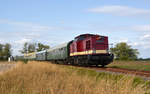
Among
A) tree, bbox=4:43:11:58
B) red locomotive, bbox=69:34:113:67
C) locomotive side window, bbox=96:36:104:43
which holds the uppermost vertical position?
tree, bbox=4:43:11:58

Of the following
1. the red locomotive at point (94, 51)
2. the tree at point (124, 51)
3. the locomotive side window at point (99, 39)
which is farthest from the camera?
the tree at point (124, 51)

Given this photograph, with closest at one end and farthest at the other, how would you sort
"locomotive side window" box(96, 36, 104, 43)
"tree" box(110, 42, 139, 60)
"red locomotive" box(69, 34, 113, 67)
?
"red locomotive" box(69, 34, 113, 67) < "locomotive side window" box(96, 36, 104, 43) < "tree" box(110, 42, 139, 60)

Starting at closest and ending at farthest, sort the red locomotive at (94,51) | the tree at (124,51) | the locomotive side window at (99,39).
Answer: the red locomotive at (94,51) < the locomotive side window at (99,39) < the tree at (124,51)

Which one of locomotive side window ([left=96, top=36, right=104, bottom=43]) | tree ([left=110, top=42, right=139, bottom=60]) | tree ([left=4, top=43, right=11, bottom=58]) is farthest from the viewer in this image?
tree ([left=4, top=43, right=11, bottom=58])

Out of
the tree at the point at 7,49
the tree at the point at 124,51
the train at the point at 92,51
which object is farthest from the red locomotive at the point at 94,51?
the tree at the point at 7,49

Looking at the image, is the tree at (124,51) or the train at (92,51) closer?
the train at (92,51)

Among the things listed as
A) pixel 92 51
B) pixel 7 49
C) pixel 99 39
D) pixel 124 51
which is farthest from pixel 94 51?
pixel 7 49

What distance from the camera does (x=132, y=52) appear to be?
82.9 meters

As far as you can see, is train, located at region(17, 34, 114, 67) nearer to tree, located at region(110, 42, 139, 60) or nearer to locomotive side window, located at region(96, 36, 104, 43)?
locomotive side window, located at region(96, 36, 104, 43)

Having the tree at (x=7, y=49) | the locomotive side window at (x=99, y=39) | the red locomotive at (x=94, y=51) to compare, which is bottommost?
the red locomotive at (x=94, y=51)

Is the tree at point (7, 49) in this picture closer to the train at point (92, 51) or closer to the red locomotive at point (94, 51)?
the train at point (92, 51)

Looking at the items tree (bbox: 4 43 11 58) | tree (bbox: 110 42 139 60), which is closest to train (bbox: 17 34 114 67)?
tree (bbox: 110 42 139 60)

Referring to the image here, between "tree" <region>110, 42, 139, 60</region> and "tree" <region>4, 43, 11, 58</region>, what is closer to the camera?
Answer: "tree" <region>110, 42, 139, 60</region>

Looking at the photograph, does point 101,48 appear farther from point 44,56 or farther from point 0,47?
point 0,47
